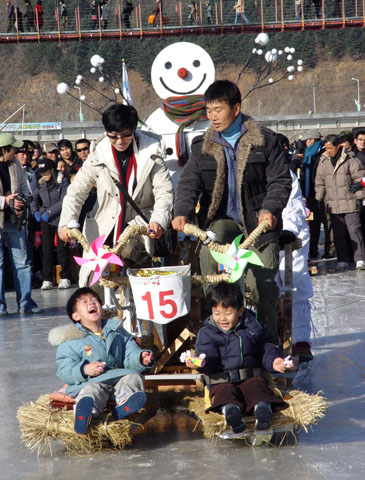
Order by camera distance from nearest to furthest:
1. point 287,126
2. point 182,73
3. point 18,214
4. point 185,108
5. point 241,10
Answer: point 185,108, point 182,73, point 18,214, point 241,10, point 287,126

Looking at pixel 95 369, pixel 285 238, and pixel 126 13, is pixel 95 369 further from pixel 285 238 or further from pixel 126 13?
pixel 126 13

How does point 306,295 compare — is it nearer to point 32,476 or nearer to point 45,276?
point 32,476

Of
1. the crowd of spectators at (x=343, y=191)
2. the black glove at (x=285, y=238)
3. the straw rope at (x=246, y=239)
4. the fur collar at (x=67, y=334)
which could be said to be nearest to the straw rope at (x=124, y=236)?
the straw rope at (x=246, y=239)

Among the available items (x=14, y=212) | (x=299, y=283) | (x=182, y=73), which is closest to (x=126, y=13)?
(x=14, y=212)

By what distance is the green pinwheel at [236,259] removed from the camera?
4.66 meters

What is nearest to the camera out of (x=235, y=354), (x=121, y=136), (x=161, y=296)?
(x=235, y=354)

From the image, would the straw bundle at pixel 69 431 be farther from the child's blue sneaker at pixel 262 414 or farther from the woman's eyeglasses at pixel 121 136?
the woman's eyeglasses at pixel 121 136

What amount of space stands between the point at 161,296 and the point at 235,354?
0.48m

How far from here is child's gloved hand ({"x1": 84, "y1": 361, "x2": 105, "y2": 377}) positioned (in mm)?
4461

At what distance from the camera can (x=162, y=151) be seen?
5465mm

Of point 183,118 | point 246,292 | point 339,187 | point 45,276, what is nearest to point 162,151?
point 246,292

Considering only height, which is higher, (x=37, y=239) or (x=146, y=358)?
(x=37, y=239)

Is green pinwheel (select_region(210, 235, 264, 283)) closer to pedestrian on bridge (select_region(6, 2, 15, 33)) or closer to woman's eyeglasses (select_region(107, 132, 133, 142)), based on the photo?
woman's eyeglasses (select_region(107, 132, 133, 142))

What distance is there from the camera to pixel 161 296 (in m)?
4.67
